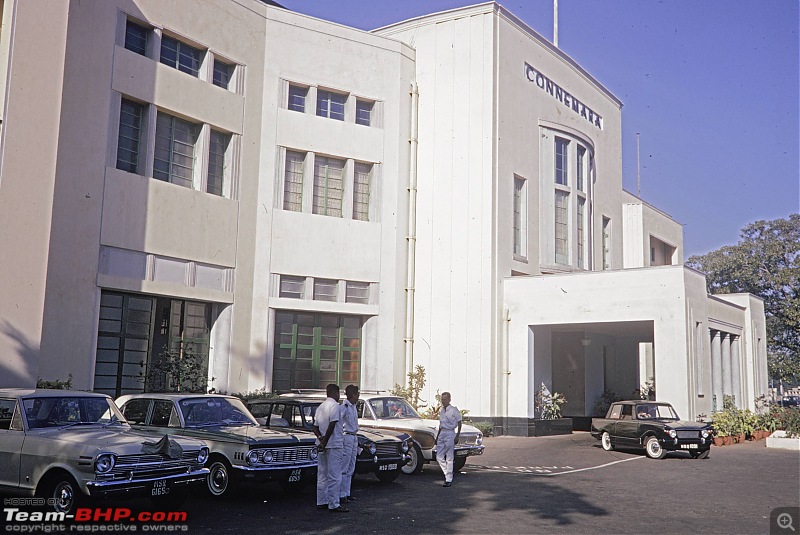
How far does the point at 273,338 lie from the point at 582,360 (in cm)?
1321

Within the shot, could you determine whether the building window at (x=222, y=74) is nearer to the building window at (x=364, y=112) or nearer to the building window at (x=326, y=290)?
the building window at (x=364, y=112)

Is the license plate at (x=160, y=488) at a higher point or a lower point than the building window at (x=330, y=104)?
lower

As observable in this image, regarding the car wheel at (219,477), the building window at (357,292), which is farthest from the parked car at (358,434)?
the building window at (357,292)

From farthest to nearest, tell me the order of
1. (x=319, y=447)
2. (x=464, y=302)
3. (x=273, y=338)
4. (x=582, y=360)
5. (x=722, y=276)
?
(x=722, y=276) < (x=582, y=360) < (x=464, y=302) < (x=273, y=338) < (x=319, y=447)

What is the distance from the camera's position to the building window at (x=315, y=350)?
24.2 metres

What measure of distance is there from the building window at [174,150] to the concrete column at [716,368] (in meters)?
18.5

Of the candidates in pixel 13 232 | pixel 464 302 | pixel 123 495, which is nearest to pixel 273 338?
pixel 464 302

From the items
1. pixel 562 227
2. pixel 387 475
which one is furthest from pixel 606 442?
pixel 562 227

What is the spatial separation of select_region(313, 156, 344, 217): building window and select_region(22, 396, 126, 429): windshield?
1490 centimetres

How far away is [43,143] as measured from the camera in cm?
1672

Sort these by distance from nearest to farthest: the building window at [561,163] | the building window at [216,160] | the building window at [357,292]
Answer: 1. the building window at [216,160]
2. the building window at [357,292]
3. the building window at [561,163]

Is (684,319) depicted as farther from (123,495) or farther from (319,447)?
(123,495)

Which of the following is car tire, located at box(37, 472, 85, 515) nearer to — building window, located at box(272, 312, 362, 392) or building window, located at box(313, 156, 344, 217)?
building window, located at box(272, 312, 362, 392)

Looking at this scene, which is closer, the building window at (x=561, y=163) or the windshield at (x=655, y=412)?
the windshield at (x=655, y=412)
